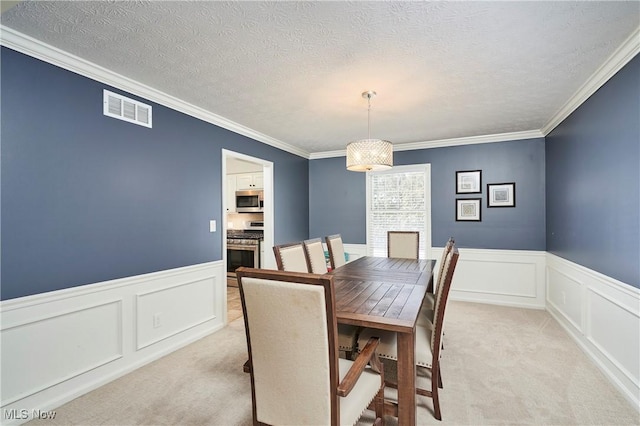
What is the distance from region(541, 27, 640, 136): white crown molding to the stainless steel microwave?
4.64 m

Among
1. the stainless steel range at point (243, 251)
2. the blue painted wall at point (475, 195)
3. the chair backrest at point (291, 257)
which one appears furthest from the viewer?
the stainless steel range at point (243, 251)

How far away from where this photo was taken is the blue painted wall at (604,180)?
214 centimetres

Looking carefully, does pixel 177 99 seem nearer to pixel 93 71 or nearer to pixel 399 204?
pixel 93 71

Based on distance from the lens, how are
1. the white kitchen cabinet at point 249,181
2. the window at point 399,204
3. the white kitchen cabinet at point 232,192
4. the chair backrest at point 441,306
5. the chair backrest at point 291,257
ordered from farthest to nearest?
the white kitchen cabinet at point 232,192 → the white kitchen cabinet at point 249,181 → the window at point 399,204 → the chair backrest at point 291,257 → the chair backrest at point 441,306

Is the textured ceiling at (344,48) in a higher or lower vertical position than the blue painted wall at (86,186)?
higher

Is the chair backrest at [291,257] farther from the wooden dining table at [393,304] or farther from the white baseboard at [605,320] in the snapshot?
the white baseboard at [605,320]

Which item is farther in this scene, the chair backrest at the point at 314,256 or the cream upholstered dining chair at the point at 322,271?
the chair backrest at the point at 314,256

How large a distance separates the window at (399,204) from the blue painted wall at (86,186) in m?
2.88

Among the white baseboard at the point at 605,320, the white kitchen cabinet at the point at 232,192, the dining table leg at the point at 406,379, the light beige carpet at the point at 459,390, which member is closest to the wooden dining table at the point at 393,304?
the dining table leg at the point at 406,379

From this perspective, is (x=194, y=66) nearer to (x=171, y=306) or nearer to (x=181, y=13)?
(x=181, y=13)

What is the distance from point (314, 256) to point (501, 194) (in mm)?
3094

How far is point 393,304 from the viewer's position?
76.6 inches

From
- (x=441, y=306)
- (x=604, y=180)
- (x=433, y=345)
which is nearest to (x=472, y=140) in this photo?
(x=604, y=180)

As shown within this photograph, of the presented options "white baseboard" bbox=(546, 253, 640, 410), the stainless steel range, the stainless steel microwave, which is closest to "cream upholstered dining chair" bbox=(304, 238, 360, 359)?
"white baseboard" bbox=(546, 253, 640, 410)
